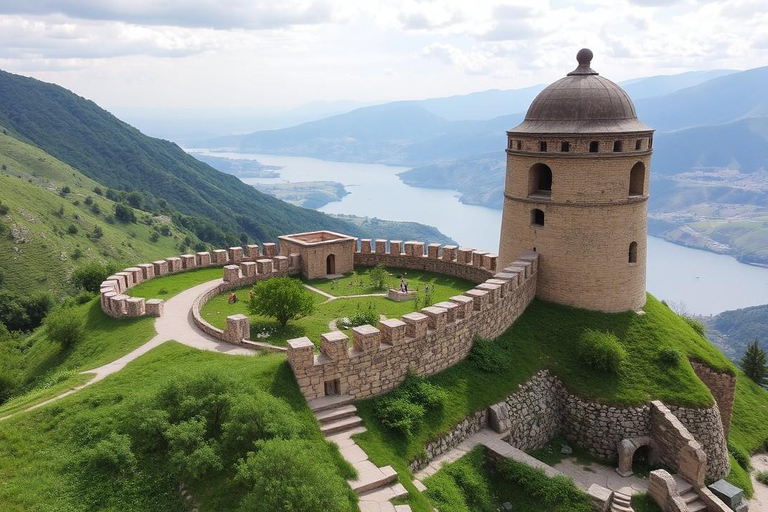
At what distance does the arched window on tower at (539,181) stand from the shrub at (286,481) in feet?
46.6

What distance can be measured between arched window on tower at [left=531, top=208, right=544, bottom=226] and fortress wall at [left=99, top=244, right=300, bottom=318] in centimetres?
1200

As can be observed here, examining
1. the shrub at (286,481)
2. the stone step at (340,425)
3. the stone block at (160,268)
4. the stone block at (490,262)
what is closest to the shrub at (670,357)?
the stone block at (490,262)

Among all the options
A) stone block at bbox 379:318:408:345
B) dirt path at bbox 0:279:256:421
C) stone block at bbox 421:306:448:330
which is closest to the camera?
stone block at bbox 379:318:408:345

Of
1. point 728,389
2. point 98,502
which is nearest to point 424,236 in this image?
point 728,389

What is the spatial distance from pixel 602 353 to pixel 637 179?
23.0 feet

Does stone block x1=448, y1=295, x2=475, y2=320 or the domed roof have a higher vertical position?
the domed roof

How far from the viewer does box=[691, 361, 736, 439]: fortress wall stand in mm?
20016

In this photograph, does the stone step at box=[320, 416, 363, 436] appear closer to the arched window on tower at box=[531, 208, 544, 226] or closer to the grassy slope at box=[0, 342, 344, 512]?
the grassy slope at box=[0, 342, 344, 512]

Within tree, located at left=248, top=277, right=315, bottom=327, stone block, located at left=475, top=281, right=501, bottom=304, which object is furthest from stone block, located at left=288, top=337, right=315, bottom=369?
stone block, located at left=475, top=281, right=501, bottom=304

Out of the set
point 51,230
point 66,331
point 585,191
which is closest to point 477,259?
point 585,191

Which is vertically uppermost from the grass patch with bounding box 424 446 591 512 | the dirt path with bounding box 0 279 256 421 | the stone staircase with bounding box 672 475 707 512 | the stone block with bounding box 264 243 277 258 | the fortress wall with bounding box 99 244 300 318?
the stone block with bounding box 264 243 277 258

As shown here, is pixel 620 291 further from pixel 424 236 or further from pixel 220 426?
pixel 424 236

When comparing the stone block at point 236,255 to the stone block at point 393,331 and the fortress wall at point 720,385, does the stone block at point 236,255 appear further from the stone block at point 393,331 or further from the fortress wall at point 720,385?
the fortress wall at point 720,385

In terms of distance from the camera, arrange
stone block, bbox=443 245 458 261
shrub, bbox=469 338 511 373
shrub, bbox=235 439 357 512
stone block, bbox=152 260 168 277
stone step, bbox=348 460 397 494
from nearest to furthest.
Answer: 1. shrub, bbox=235 439 357 512
2. stone step, bbox=348 460 397 494
3. shrub, bbox=469 338 511 373
4. stone block, bbox=152 260 168 277
5. stone block, bbox=443 245 458 261
